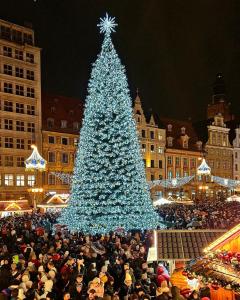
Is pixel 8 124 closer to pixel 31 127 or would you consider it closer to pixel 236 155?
pixel 31 127

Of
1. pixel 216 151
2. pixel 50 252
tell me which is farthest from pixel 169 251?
pixel 216 151

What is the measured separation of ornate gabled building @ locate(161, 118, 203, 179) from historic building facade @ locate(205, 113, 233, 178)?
8.00ft

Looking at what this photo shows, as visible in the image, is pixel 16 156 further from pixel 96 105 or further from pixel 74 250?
pixel 74 250

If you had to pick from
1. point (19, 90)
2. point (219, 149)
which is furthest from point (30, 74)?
point (219, 149)

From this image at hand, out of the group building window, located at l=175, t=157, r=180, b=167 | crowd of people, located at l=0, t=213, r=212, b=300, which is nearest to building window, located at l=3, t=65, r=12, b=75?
building window, located at l=175, t=157, r=180, b=167

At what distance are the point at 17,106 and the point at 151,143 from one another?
2214 centimetres

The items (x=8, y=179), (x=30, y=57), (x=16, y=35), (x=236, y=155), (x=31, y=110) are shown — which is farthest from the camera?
(x=236, y=155)

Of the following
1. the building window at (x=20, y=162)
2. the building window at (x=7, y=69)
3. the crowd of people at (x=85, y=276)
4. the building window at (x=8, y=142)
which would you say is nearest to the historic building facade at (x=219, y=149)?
the building window at (x=20, y=162)

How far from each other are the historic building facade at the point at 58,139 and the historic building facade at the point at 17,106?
1.71 metres

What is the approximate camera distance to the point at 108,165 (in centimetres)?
2292

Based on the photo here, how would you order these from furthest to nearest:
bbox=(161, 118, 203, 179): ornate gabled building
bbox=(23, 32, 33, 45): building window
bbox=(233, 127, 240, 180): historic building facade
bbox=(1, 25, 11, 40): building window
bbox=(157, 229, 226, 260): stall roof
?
bbox=(233, 127, 240, 180): historic building facade, bbox=(161, 118, 203, 179): ornate gabled building, bbox=(23, 32, 33, 45): building window, bbox=(1, 25, 11, 40): building window, bbox=(157, 229, 226, 260): stall roof

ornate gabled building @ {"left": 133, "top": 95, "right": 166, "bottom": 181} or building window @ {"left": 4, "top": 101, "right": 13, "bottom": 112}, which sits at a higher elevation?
building window @ {"left": 4, "top": 101, "right": 13, "bottom": 112}

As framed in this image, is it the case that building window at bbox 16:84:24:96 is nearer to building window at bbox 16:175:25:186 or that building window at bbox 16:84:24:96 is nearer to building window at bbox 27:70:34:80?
building window at bbox 27:70:34:80

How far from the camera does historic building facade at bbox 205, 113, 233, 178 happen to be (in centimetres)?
7056
